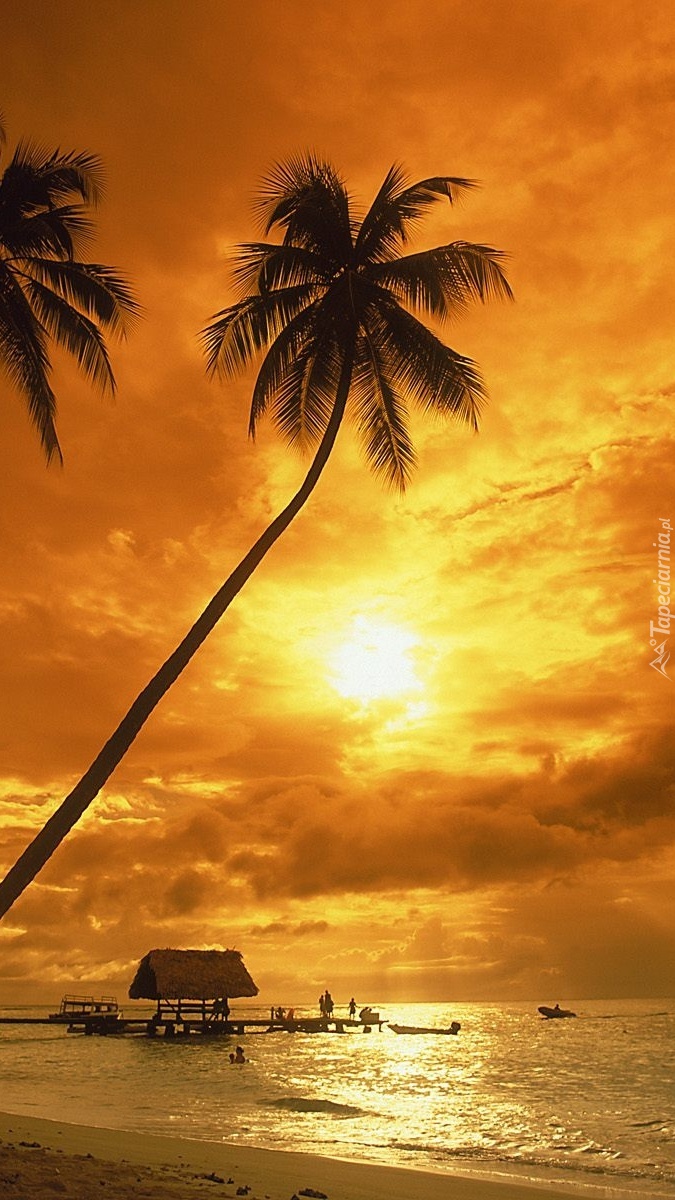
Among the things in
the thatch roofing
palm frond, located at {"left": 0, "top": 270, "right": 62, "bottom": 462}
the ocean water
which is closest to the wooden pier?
the ocean water

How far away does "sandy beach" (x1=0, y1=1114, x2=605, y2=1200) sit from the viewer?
33.8ft

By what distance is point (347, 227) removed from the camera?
51.4ft

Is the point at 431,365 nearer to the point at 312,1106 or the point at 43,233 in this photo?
the point at 43,233

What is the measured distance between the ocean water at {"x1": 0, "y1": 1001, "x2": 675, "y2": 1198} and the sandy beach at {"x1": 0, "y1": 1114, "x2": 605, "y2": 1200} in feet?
5.24

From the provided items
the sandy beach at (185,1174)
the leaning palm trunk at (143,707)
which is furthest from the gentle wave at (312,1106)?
the leaning palm trunk at (143,707)

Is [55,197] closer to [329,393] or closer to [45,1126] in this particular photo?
[329,393]

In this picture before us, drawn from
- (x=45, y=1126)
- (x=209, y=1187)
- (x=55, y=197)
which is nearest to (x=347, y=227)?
(x=55, y=197)

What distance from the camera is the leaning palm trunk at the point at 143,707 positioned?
34.8ft

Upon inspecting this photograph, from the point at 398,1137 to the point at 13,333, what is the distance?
18630 mm

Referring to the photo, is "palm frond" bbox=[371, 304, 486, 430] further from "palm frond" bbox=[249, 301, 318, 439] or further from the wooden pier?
the wooden pier

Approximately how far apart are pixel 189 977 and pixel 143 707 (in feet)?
167

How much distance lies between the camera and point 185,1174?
42.9 ft

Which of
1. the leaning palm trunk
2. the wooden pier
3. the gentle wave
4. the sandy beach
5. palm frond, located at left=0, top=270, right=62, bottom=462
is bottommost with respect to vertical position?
the wooden pier

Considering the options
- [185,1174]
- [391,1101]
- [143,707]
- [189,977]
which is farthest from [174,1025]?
[143,707]
